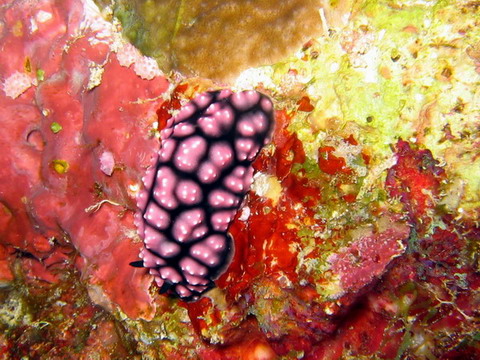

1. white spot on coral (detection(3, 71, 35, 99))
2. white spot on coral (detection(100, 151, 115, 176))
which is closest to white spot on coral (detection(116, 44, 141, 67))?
white spot on coral (detection(100, 151, 115, 176))

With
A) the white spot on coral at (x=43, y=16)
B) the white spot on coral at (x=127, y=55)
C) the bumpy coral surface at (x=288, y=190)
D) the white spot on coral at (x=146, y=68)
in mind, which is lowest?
the bumpy coral surface at (x=288, y=190)

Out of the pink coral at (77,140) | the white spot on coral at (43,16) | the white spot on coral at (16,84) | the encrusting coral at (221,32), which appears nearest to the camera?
the encrusting coral at (221,32)

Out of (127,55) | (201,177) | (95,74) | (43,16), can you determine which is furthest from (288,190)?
(43,16)

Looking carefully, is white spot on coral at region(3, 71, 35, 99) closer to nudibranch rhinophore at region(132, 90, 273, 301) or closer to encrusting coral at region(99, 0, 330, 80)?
encrusting coral at region(99, 0, 330, 80)

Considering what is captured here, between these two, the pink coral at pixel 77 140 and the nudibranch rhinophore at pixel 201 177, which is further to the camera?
the pink coral at pixel 77 140

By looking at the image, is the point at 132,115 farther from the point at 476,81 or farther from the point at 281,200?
the point at 476,81

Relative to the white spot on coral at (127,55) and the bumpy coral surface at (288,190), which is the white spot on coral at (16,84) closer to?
the bumpy coral surface at (288,190)

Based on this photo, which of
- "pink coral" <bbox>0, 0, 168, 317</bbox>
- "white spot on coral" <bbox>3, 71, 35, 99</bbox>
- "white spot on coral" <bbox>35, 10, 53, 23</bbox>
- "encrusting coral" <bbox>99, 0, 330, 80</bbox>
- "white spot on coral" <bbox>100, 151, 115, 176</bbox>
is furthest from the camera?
"white spot on coral" <bbox>3, 71, 35, 99</bbox>

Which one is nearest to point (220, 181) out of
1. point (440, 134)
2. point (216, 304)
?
point (216, 304)

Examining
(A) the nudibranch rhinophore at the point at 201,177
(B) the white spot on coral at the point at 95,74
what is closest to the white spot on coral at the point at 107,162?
(A) the nudibranch rhinophore at the point at 201,177
